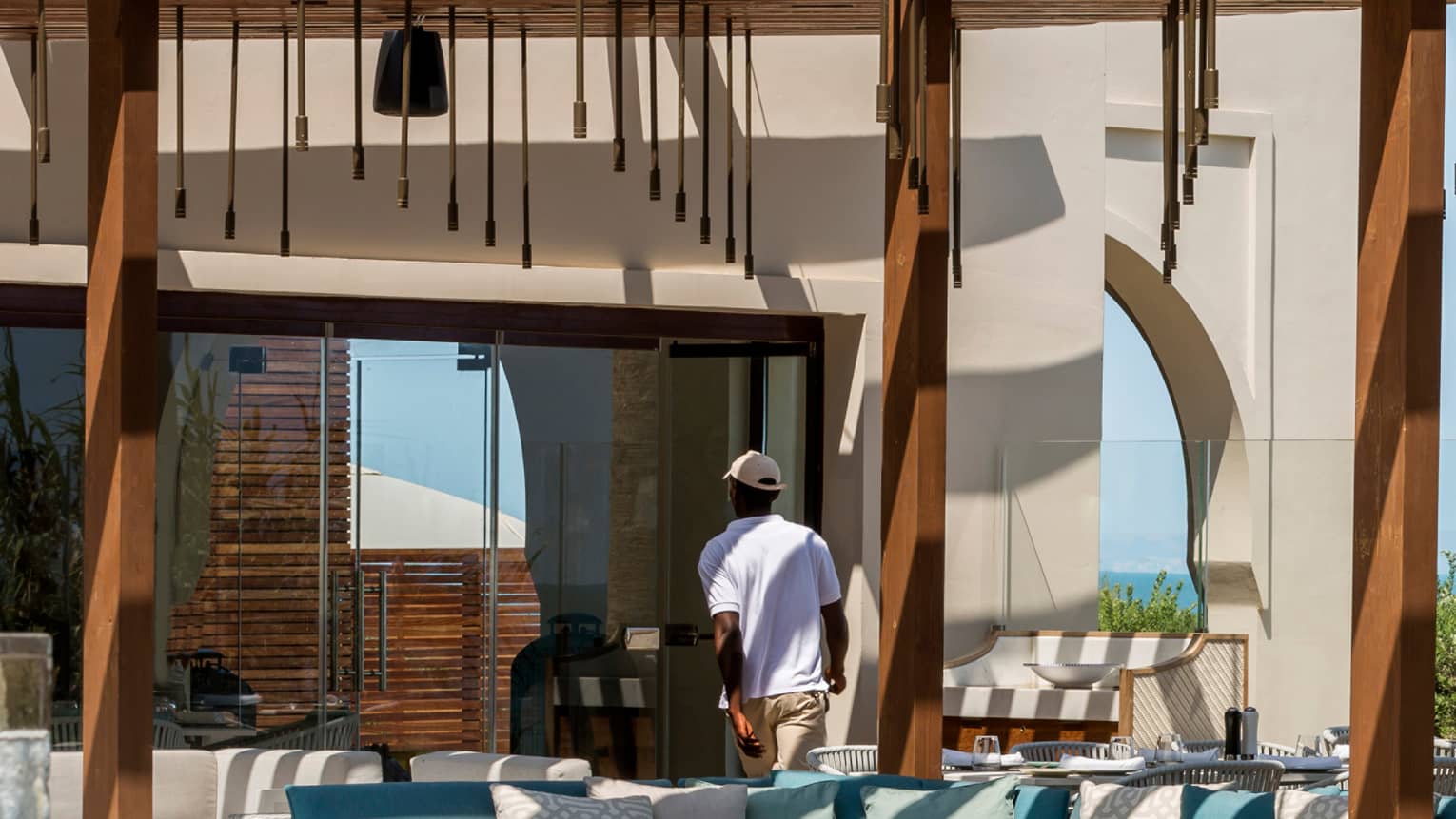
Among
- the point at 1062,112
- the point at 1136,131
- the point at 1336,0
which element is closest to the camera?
the point at 1336,0

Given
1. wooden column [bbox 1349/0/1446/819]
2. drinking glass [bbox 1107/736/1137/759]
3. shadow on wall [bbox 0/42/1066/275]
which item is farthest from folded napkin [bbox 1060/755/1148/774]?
shadow on wall [bbox 0/42/1066/275]

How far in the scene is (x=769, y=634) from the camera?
23.8 ft

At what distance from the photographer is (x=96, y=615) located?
530 cm

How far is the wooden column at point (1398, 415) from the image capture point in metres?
4.98

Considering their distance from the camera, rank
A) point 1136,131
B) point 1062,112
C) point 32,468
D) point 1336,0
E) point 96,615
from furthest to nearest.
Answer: point 1136,131, point 1062,112, point 32,468, point 1336,0, point 96,615

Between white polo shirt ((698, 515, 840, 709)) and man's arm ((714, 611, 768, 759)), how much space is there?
0.18 ft

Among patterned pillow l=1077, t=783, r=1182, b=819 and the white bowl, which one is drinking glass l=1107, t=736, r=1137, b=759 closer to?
patterned pillow l=1077, t=783, r=1182, b=819

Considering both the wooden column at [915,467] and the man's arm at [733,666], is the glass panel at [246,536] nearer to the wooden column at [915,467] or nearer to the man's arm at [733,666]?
the man's arm at [733,666]

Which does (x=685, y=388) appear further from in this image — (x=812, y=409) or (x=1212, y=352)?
(x=1212, y=352)

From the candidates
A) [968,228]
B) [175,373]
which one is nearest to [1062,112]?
[968,228]

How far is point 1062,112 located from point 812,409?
2.14m

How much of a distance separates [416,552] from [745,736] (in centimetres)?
252

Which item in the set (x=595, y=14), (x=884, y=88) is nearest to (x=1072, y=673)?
(x=595, y=14)

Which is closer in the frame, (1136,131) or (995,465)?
(995,465)
